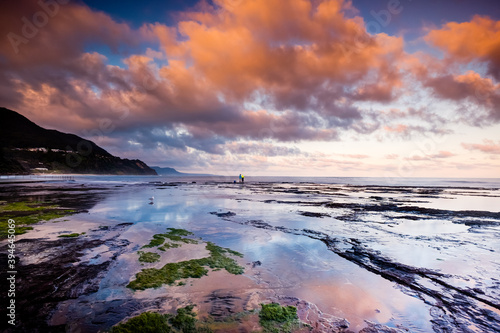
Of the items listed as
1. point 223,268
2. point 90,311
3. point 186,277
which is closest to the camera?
point 90,311

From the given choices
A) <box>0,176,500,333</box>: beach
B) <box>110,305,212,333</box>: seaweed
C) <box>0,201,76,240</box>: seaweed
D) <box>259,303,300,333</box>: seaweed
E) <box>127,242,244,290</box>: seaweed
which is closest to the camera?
<box>110,305,212,333</box>: seaweed

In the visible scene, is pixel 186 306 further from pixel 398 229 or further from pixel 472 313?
pixel 398 229

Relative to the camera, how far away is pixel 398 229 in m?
15.9

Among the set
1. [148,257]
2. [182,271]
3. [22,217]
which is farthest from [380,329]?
[22,217]

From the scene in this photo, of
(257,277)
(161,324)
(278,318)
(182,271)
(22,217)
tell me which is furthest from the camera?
(22,217)

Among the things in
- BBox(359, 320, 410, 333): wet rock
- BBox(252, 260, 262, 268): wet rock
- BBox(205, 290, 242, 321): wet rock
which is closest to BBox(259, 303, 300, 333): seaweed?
BBox(205, 290, 242, 321): wet rock

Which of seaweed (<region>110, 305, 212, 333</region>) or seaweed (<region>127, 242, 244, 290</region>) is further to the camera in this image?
seaweed (<region>127, 242, 244, 290</region>)

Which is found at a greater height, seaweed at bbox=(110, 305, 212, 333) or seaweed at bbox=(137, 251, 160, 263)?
seaweed at bbox=(110, 305, 212, 333)

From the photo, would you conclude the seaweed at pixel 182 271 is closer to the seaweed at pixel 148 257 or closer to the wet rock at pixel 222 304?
the seaweed at pixel 148 257

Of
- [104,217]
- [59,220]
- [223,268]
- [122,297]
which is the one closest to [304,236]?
[223,268]

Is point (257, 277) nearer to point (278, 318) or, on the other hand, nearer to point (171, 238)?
point (278, 318)

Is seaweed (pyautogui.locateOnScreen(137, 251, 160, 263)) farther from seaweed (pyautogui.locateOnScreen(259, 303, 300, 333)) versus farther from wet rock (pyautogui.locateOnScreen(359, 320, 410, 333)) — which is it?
wet rock (pyautogui.locateOnScreen(359, 320, 410, 333))

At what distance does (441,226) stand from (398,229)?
445 centimetres

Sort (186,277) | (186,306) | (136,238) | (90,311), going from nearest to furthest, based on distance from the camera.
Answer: (90,311) → (186,306) → (186,277) → (136,238)
